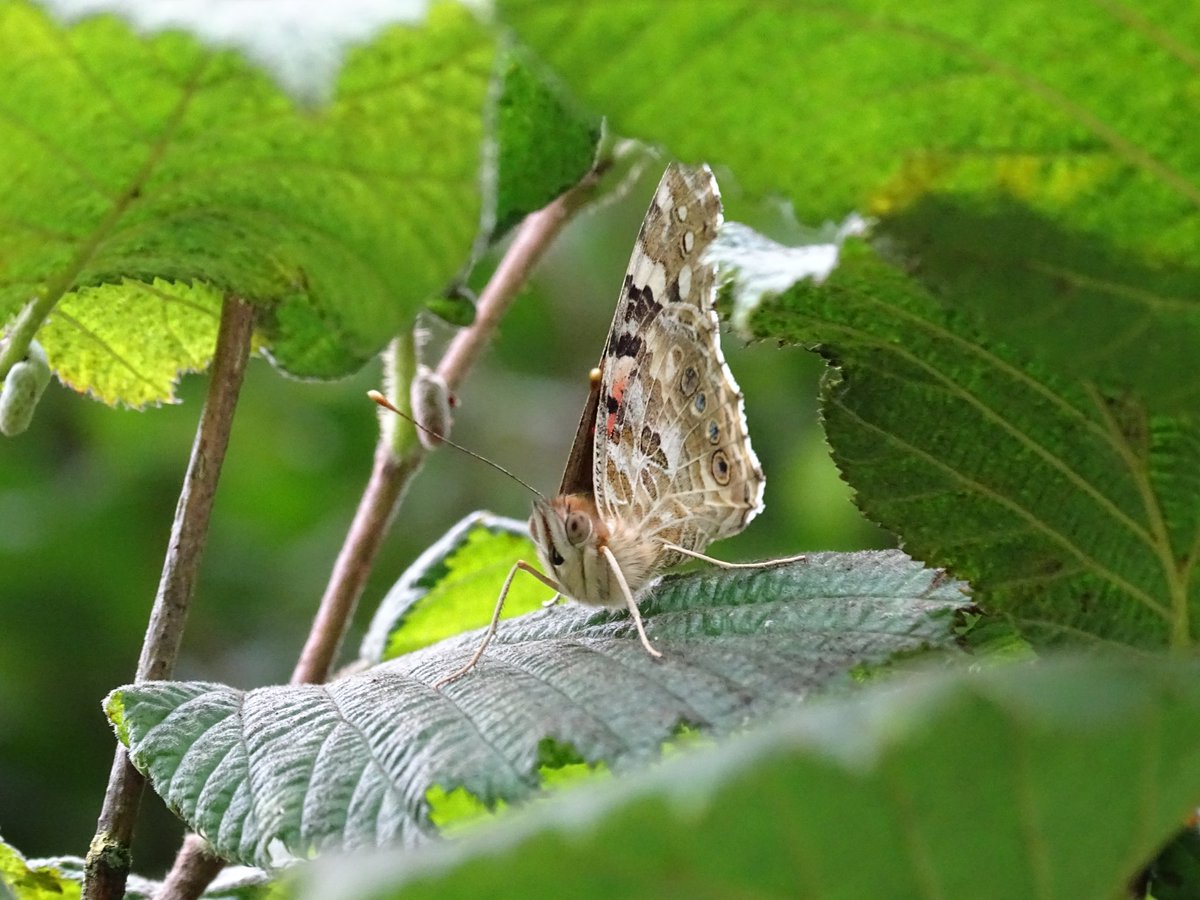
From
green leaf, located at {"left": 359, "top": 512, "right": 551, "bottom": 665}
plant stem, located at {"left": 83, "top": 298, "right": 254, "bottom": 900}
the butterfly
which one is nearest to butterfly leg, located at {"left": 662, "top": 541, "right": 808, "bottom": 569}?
the butterfly

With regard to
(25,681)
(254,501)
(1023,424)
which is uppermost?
(1023,424)

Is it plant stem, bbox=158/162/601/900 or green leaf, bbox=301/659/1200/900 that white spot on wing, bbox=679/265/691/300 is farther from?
green leaf, bbox=301/659/1200/900

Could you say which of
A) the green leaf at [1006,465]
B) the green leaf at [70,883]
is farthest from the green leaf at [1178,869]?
the green leaf at [70,883]

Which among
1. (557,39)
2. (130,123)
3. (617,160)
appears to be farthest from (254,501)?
(557,39)

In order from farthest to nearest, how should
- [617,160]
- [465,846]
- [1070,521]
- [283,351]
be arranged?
[617,160] → [283,351] → [1070,521] → [465,846]

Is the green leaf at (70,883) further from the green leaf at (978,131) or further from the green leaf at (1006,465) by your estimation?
the green leaf at (978,131)

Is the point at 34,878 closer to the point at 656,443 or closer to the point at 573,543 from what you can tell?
the point at 573,543

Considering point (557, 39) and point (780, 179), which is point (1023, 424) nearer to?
point (780, 179)

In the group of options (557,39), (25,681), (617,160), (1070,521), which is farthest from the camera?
(25,681)

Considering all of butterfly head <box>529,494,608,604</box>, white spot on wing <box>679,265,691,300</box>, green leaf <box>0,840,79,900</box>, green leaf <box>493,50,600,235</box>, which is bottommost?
green leaf <box>0,840,79,900</box>
